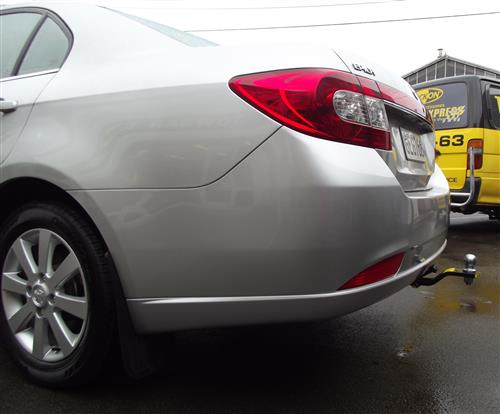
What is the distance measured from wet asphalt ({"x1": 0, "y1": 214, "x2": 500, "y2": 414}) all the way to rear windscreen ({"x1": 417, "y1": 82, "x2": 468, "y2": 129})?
3.30 m

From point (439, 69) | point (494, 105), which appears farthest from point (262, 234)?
point (439, 69)

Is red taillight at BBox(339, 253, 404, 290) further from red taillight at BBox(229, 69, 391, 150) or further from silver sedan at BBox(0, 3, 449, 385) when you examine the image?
red taillight at BBox(229, 69, 391, 150)

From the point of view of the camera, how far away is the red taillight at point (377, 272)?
162 cm

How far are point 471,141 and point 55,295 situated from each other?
16.6ft

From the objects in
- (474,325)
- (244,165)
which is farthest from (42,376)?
(474,325)

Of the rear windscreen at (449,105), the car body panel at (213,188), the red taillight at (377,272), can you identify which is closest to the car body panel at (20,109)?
the car body panel at (213,188)

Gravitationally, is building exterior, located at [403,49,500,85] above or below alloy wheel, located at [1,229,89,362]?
below

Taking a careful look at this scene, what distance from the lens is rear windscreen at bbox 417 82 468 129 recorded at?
18.8 feet

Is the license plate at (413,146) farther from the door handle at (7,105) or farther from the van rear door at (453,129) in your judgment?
the van rear door at (453,129)

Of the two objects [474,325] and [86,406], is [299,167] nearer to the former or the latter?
[86,406]

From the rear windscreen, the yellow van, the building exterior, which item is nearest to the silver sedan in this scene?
the yellow van

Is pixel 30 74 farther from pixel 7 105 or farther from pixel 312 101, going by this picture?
pixel 312 101

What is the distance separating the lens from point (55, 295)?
1884mm

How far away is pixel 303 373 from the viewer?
7.02 feet
